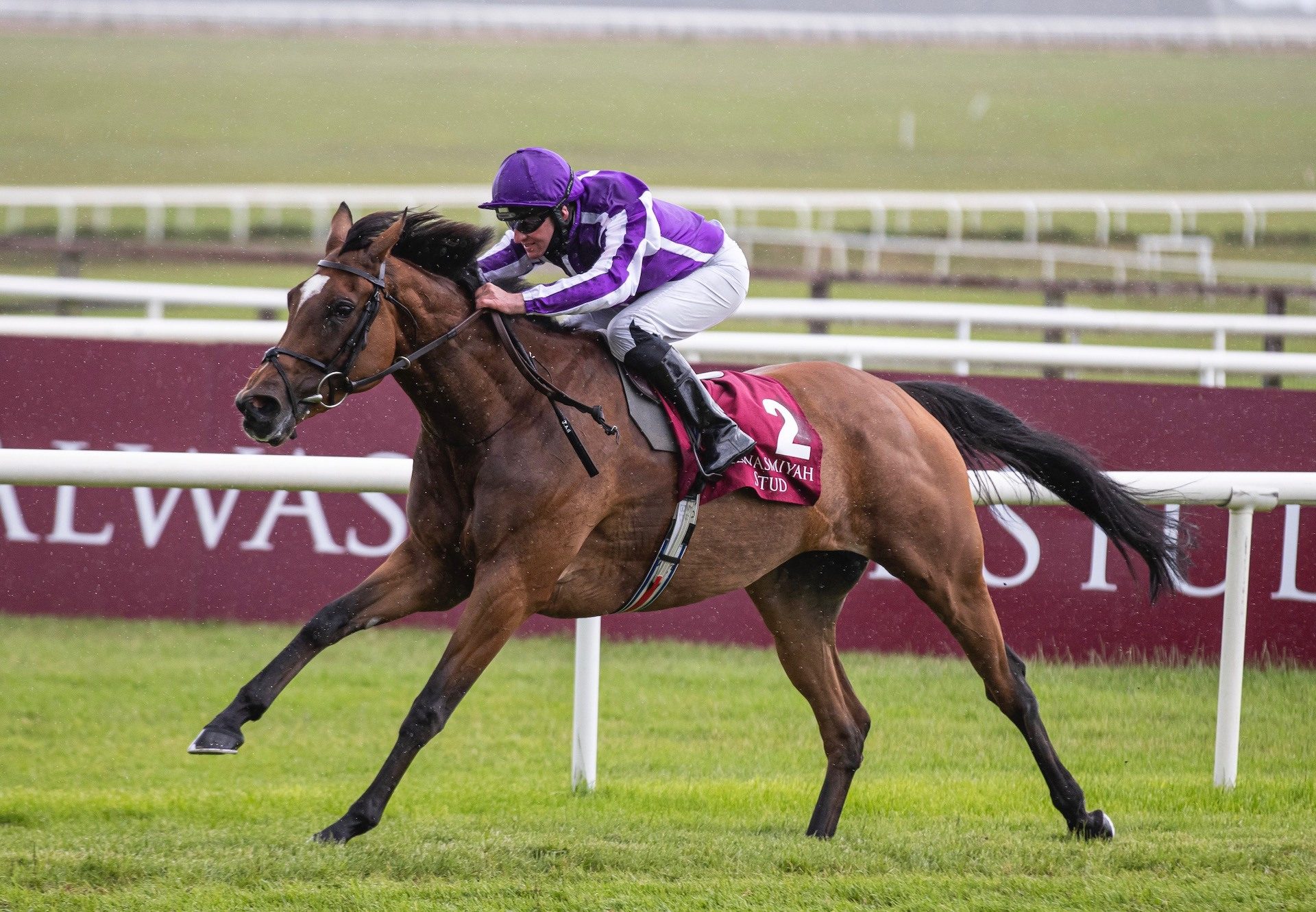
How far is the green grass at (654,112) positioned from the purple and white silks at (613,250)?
24.9 m

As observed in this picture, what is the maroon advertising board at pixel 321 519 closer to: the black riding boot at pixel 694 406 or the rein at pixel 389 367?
the black riding boot at pixel 694 406

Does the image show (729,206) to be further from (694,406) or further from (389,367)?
(389,367)

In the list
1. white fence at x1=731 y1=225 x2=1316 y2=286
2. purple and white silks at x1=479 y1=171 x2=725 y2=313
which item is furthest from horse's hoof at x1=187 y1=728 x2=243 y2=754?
white fence at x1=731 y1=225 x2=1316 y2=286

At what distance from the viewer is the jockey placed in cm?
368

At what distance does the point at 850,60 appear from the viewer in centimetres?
4616

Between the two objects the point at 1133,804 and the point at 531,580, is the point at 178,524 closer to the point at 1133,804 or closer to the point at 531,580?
the point at 531,580

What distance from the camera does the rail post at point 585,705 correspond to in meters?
4.32

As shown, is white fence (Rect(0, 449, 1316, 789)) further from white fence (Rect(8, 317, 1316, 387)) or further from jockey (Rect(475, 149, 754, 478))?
white fence (Rect(8, 317, 1316, 387))

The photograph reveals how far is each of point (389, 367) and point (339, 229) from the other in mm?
358

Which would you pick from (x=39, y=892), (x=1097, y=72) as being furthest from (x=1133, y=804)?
(x=1097, y=72)

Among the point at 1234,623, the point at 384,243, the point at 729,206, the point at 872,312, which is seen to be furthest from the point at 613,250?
the point at 729,206

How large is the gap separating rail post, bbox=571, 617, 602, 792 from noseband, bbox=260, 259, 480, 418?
1141 millimetres

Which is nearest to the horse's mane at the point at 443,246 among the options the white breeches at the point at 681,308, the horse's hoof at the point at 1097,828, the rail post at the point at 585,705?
the white breeches at the point at 681,308

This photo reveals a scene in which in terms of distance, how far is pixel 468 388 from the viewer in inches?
142
